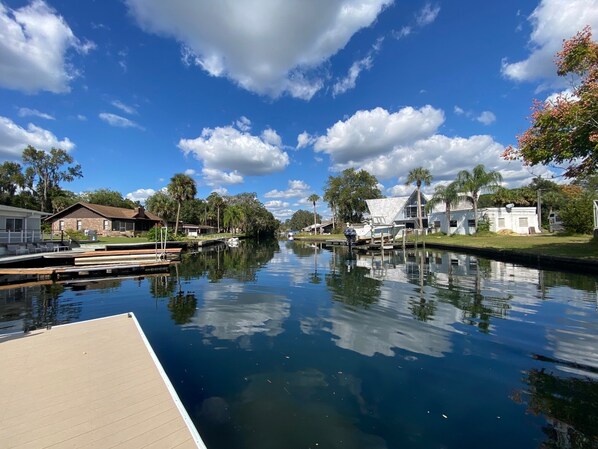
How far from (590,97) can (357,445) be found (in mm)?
16850

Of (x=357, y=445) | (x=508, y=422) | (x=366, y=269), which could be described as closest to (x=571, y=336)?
(x=508, y=422)

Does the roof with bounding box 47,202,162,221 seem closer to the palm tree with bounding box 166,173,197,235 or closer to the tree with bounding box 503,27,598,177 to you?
the palm tree with bounding box 166,173,197,235

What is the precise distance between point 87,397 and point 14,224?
1208 inches

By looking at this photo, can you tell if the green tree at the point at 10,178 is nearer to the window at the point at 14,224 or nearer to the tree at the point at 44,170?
the tree at the point at 44,170

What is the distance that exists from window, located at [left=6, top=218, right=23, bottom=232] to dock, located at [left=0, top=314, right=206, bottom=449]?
1023 inches

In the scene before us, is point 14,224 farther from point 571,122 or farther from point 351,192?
point 351,192

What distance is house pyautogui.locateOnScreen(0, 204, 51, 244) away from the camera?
23.3 metres

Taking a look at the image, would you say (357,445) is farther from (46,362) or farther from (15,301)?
(15,301)

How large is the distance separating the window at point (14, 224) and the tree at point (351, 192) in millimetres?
63701

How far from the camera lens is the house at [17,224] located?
76.6ft

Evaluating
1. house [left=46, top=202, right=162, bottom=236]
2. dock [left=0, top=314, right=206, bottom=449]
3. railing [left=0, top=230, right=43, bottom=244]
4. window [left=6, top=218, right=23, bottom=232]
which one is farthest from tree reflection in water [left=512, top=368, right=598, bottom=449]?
house [left=46, top=202, right=162, bottom=236]

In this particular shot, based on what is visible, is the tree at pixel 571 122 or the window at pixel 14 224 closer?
the tree at pixel 571 122

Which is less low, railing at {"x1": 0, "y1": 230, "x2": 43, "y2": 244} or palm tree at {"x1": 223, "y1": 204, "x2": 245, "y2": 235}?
palm tree at {"x1": 223, "y1": 204, "x2": 245, "y2": 235}

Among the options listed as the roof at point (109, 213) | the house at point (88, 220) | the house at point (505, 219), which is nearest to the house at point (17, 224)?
the roof at point (109, 213)
